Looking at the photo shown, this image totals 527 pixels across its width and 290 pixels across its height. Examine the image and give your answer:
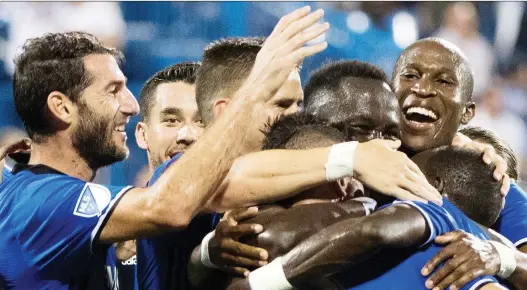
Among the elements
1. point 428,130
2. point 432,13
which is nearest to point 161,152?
point 428,130

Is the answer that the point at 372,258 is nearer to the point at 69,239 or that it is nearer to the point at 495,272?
the point at 495,272

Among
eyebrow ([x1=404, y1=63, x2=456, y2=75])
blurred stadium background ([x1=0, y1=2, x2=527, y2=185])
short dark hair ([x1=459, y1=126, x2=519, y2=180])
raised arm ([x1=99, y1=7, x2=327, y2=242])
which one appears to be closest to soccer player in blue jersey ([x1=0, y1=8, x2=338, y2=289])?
raised arm ([x1=99, y1=7, x2=327, y2=242])

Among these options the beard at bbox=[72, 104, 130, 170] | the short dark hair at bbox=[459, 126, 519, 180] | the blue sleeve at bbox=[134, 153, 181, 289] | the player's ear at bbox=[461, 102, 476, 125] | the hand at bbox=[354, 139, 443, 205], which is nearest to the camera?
the hand at bbox=[354, 139, 443, 205]

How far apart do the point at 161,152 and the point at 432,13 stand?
14.1 feet

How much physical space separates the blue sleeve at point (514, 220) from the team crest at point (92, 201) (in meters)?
1.55

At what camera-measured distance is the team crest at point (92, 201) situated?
2.71 m

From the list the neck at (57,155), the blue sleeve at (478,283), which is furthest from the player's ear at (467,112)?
the neck at (57,155)

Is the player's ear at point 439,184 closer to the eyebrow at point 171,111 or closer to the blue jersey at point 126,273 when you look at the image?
the eyebrow at point 171,111

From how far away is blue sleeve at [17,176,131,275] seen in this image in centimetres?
271

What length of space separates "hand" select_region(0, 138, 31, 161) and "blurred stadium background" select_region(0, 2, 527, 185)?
3.13 meters

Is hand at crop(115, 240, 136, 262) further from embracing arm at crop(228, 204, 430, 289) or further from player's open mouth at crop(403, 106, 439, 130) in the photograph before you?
embracing arm at crop(228, 204, 430, 289)

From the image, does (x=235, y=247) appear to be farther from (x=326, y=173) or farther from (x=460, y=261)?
(x=460, y=261)

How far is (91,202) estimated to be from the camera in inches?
108

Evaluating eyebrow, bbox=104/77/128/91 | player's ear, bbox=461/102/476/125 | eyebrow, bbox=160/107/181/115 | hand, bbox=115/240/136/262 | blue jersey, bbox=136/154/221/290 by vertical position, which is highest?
eyebrow, bbox=104/77/128/91
